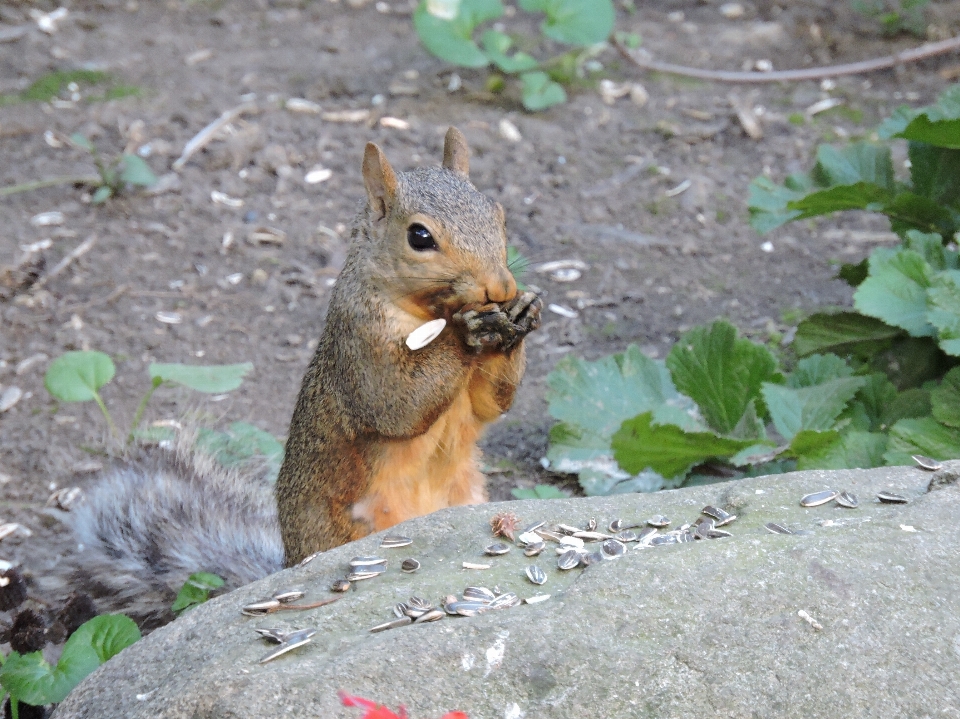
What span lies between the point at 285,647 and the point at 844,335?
210cm

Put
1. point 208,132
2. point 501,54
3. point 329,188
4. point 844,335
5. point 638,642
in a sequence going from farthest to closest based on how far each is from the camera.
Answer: point 501,54 → point 208,132 → point 329,188 → point 844,335 → point 638,642

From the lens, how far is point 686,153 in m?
4.52

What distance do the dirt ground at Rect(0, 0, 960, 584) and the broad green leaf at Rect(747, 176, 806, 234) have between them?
1.45 ft

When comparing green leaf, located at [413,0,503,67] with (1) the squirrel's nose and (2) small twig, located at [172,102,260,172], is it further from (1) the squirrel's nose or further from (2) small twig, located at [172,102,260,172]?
(1) the squirrel's nose

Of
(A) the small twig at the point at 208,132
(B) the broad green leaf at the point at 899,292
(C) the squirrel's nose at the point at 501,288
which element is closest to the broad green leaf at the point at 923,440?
(B) the broad green leaf at the point at 899,292

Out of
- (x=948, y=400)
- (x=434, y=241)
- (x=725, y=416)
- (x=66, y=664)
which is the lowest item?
(x=725, y=416)

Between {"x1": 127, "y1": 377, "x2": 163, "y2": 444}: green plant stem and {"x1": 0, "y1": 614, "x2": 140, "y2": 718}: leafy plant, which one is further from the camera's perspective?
{"x1": 127, "y1": 377, "x2": 163, "y2": 444}: green plant stem

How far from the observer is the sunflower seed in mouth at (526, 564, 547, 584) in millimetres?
1586

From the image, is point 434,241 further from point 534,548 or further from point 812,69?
point 812,69

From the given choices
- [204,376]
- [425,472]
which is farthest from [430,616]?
[204,376]

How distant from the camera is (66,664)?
1851 mm

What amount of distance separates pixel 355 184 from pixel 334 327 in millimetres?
2178

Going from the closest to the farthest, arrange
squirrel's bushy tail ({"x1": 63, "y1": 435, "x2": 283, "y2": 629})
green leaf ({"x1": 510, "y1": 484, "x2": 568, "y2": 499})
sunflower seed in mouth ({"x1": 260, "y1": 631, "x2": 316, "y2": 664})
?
sunflower seed in mouth ({"x1": 260, "y1": 631, "x2": 316, "y2": 664}), squirrel's bushy tail ({"x1": 63, "y1": 435, "x2": 283, "y2": 629}), green leaf ({"x1": 510, "y1": 484, "x2": 568, "y2": 499})

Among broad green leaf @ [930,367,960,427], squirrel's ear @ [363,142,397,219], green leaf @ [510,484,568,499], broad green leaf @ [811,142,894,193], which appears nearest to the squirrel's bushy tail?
green leaf @ [510,484,568,499]
